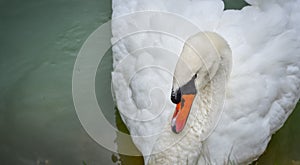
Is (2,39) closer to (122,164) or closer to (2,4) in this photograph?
(2,4)

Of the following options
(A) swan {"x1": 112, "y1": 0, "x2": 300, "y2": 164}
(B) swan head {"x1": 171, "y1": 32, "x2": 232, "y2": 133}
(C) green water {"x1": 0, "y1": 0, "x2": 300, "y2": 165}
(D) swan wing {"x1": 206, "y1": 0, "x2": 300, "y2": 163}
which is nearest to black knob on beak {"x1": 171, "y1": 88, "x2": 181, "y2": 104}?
(B) swan head {"x1": 171, "y1": 32, "x2": 232, "y2": 133}

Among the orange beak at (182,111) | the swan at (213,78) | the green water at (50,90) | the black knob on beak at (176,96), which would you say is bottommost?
the green water at (50,90)

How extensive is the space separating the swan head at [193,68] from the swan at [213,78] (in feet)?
0.04

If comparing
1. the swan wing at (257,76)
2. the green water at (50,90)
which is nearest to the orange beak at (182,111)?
the swan wing at (257,76)

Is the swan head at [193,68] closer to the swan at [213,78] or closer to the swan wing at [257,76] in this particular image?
the swan at [213,78]

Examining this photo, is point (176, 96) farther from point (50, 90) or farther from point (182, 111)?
point (50, 90)

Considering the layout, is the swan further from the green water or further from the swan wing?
the green water

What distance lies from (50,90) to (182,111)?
2.13 meters

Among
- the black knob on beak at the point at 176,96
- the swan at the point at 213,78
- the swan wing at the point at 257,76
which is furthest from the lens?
the swan wing at the point at 257,76

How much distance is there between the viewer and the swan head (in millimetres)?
2662

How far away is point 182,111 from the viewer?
2729 mm

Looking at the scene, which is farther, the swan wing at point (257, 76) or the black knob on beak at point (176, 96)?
the swan wing at point (257, 76)

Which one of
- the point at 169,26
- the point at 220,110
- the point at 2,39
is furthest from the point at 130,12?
the point at 2,39

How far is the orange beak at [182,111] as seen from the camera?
2707mm
